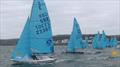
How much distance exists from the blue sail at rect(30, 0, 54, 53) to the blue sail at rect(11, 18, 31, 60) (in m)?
0.46

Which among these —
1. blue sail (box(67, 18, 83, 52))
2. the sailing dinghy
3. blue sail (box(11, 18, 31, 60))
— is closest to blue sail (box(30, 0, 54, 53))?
the sailing dinghy

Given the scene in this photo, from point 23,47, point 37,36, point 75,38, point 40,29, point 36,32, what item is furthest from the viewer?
point 75,38

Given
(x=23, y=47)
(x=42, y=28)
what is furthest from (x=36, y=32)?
(x=23, y=47)

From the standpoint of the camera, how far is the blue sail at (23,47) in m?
38.5

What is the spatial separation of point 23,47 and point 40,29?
260cm

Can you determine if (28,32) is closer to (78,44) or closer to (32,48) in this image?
(32,48)

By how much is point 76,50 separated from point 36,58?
27.5 m

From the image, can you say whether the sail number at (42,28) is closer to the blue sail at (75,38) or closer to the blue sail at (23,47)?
the blue sail at (23,47)

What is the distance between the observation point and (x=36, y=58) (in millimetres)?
39531

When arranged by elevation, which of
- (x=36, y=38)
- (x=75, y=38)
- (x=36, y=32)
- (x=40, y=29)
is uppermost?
(x=40, y=29)

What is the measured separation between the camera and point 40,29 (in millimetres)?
40031

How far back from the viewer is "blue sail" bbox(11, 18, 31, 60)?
38.5 meters

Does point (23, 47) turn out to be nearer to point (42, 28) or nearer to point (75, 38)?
point (42, 28)

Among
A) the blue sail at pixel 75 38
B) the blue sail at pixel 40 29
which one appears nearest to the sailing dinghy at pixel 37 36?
the blue sail at pixel 40 29
